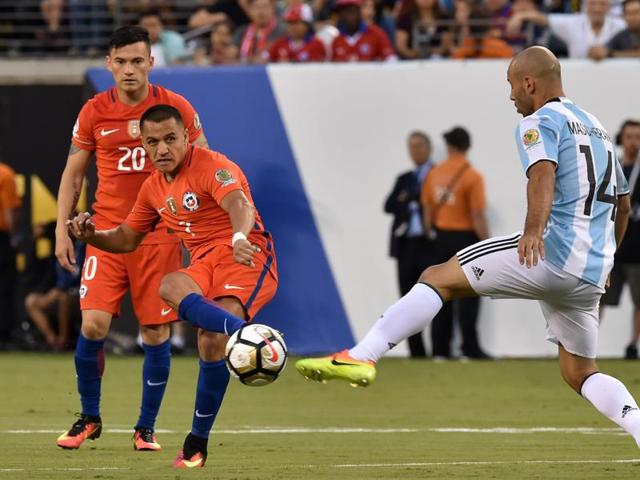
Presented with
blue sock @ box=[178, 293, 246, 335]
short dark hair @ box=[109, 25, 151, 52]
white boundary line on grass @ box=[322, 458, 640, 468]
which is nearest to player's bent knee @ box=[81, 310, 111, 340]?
blue sock @ box=[178, 293, 246, 335]

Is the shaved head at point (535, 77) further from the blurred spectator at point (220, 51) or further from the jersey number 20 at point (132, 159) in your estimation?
→ the blurred spectator at point (220, 51)

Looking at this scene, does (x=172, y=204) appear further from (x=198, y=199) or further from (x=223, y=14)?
(x=223, y=14)

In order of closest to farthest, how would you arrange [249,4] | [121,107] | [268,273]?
[268,273] < [121,107] < [249,4]

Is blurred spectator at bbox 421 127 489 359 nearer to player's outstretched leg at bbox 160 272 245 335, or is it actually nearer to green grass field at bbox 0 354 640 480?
green grass field at bbox 0 354 640 480

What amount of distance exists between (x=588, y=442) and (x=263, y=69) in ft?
26.8

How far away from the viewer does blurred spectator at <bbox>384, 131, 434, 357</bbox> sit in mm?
16656

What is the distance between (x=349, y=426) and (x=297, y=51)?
7216 mm

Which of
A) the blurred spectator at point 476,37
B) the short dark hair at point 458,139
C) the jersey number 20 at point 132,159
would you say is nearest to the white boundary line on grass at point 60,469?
the jersey number 20 at point 132,159

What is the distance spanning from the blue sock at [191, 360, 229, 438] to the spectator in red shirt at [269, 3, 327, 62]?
9.28 m

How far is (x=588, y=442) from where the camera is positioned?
32.7 ft

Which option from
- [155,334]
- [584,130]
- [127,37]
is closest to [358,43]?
[127,37]

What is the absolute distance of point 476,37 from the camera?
56.2 ft

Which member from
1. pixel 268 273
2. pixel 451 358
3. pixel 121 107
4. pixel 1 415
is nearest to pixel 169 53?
pixel 451 358

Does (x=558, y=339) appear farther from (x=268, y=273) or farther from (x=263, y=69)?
(x=263, y=69)
